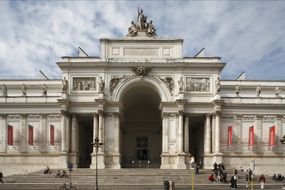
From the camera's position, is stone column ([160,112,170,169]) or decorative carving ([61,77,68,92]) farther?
decorative carving ([61,77,68,92])

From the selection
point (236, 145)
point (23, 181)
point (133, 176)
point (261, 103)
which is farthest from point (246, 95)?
point (23, 181)

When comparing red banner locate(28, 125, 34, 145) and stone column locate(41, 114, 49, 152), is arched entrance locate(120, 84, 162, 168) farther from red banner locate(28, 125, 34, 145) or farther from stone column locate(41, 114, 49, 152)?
red banner locate(28, 125, 34, 145)

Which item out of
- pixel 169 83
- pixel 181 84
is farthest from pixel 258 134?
pixel 169 83

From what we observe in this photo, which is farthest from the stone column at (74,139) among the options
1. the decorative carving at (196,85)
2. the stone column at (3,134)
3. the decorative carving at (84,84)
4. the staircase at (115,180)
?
the decorative carving at (196,85)

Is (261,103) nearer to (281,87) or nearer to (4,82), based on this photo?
(281,87)

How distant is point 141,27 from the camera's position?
1917 inches

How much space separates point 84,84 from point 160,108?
968cm

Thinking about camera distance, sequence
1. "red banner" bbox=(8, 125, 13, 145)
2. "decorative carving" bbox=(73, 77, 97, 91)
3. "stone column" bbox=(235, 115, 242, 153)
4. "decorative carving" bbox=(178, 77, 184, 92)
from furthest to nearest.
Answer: "stone column" bbox=(235, 115, 242, 153)
"decorative carving" bbox=(73, 77, 97, 91)
"red banner" bbox=(8, 125, 13, 145)
"decorative carving" bbox=(178, 77, 184, 92)

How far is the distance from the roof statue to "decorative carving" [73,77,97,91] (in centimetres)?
758

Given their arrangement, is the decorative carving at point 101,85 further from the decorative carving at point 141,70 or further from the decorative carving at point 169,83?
the decorative carving at point 169,83

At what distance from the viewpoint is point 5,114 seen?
4753cm

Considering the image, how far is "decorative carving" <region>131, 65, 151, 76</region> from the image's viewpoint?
45625 millimetres

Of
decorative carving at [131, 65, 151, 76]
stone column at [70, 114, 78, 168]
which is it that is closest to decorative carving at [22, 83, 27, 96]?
stone column at [70, 114, 78, 168]

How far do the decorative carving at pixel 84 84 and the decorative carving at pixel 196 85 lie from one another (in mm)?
11306
